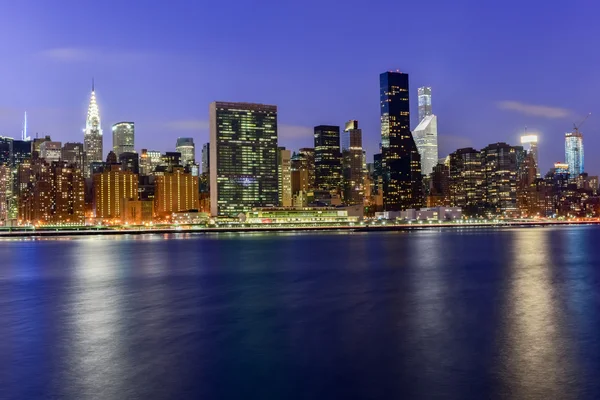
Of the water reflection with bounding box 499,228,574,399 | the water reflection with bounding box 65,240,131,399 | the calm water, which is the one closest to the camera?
the water reflection with bounding box 499,228,574,399

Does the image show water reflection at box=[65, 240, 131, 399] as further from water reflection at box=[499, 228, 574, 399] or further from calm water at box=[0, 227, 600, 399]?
water reflection at box=[499, 228, 574, 399]

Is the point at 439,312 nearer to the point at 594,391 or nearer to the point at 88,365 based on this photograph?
the point at 594,391

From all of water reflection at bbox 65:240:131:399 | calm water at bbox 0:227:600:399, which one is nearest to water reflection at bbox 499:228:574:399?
calm water at bbox 0:227:600:399

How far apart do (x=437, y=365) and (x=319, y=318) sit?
33.4 ft

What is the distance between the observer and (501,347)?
2270 cm

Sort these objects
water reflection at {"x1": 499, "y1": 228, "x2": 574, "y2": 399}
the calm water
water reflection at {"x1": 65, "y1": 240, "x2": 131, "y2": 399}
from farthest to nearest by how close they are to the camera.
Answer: water reflection at {"x1": 65, "y1": 240, "x2": 131, "y2": 399} → the calm water → water reflection at {"x1": 499, "y1": 228, "x2": 574, "y2": 399}

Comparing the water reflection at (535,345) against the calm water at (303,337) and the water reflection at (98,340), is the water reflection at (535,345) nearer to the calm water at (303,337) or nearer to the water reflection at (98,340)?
the calm water at (303,337)

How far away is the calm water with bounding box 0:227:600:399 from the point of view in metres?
18.0

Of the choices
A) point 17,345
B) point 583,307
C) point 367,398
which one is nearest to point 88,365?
point 17,345

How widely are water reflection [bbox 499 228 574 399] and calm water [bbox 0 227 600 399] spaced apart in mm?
74

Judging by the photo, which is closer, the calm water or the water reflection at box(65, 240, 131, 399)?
the calm water

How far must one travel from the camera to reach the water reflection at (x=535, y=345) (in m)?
17.6

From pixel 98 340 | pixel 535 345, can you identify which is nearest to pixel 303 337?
pixel 98 340

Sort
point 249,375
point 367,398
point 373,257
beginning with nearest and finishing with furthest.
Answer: point 367,398 < point 249,375 < point 373,257
